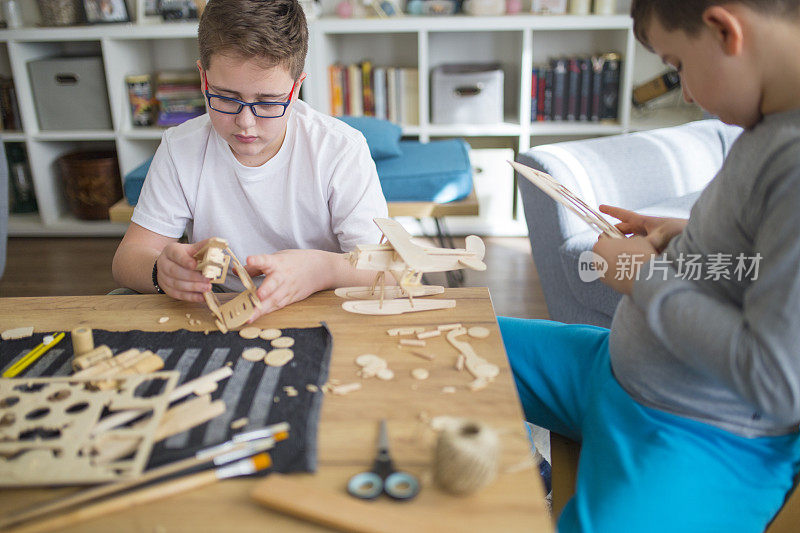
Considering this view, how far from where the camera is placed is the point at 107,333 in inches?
39.0

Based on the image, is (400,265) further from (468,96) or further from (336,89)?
(336,89)

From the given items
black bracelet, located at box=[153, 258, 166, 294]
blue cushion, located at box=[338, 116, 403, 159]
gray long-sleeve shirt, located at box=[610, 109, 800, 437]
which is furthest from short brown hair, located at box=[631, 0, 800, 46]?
blue cushion, located at box=[338, 116, 403, 159]

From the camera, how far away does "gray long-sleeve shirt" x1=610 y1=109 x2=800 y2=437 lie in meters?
0.75

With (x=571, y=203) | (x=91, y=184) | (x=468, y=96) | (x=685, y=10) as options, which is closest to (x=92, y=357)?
(x=571, y=203)

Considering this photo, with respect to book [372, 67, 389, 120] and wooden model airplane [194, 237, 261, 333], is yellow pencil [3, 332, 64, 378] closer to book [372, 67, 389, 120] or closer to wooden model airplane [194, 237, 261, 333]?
wooden model airplane [194, 237, 261, 333]

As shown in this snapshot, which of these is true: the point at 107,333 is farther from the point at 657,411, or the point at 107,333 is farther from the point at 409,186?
the point at 409,186

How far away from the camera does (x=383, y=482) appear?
2.19ft

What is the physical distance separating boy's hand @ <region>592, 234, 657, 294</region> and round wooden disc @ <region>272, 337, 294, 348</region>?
0.47m

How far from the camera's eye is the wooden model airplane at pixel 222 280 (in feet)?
3.26

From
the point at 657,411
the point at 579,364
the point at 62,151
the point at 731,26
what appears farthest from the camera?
the point at 62,151

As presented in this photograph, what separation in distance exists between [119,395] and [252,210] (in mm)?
672

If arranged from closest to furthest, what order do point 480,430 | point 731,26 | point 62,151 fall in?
point 480,430, point 731,26, point 62,151

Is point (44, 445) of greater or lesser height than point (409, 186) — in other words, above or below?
above

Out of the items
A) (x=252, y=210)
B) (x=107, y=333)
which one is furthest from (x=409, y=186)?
(x=107, y=333)
